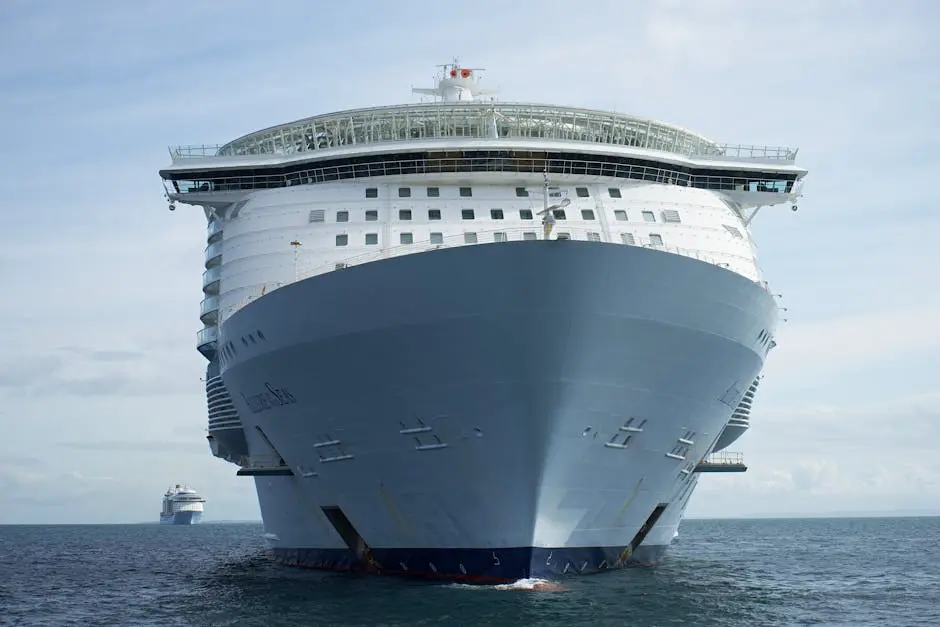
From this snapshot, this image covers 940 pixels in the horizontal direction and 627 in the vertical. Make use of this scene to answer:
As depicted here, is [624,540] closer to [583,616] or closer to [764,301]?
[583,616]

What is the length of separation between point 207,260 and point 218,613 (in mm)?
12050

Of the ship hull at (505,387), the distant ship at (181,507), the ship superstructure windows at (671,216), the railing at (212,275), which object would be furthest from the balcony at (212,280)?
the distant ship at (181,507)

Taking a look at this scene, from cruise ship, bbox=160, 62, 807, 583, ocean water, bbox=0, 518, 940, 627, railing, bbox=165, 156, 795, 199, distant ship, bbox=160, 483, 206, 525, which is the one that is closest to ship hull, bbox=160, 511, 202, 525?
distant ship, bbox=160, 483, 206, 525

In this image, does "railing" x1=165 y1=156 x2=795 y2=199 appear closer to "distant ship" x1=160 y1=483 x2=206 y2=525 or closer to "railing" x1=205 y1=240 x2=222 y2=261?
"railing" x1=205 y1=240 x2=222 y2=261

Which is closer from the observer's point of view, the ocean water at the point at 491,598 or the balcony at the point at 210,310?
the ocean water at the point at 491,598

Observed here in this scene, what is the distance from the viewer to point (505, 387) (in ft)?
66.4

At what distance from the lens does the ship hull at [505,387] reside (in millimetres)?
20047

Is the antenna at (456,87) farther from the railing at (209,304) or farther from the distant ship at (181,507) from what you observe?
the distant ship at (181,507)

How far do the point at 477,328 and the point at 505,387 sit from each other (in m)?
1.32

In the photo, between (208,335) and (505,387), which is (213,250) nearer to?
(208,335)

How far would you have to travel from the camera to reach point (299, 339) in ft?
72.5


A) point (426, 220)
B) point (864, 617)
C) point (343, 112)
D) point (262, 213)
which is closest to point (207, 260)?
point (262, 213)

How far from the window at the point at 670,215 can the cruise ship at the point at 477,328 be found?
0.15 ft

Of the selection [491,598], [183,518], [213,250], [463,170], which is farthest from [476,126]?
[183,518]
